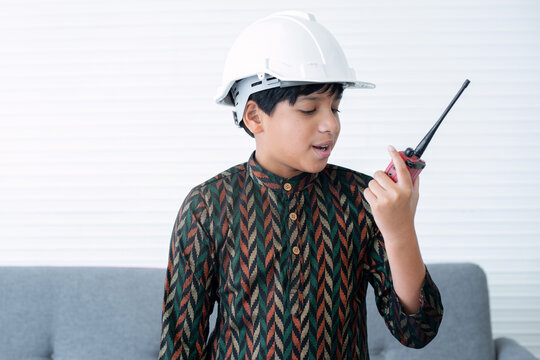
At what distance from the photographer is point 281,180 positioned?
1134 mm

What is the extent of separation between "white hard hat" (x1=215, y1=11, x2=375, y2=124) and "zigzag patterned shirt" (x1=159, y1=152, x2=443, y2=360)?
186mm

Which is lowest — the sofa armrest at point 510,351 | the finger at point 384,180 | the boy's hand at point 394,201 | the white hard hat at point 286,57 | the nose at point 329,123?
the sofa armrest at point 510,351

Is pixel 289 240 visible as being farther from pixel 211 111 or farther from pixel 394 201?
pixel 211 111

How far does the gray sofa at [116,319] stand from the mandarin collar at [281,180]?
0.82m

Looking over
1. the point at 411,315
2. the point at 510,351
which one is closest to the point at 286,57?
the point at 411,315

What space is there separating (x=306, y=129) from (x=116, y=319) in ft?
3.52

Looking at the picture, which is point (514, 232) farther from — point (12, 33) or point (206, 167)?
point (12, 33)

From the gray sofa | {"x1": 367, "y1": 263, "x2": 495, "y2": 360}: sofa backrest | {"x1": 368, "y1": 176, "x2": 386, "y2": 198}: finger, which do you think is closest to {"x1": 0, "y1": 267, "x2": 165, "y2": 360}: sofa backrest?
the gray sofa

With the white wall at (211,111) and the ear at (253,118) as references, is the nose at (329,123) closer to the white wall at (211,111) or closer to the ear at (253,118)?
the ear at (253,118)

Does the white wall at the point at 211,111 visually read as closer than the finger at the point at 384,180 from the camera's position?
No

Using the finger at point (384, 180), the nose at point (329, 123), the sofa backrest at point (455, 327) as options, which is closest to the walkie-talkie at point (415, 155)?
the finger at point (384, 180)

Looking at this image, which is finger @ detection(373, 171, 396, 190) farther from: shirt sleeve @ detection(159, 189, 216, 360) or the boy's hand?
shirt sleeve @ detection(159, 189, 216, 360)

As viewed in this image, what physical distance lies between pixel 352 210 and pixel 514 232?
1189mm

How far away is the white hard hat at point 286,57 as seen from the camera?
102 centimetres
